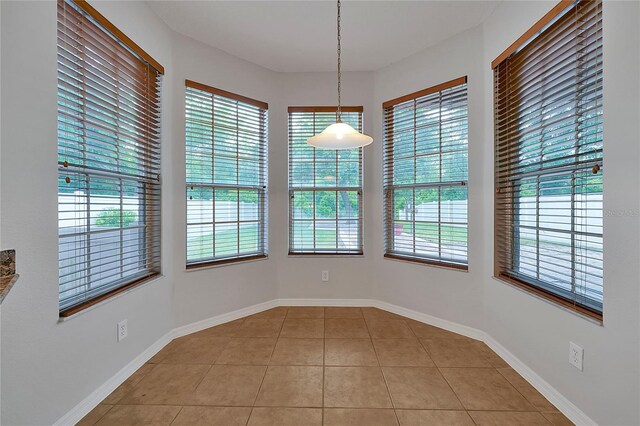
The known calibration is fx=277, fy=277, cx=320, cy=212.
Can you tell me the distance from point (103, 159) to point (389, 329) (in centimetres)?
271

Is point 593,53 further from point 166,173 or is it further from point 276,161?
point 166,173

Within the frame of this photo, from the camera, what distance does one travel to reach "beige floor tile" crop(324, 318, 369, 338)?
2.56 metres

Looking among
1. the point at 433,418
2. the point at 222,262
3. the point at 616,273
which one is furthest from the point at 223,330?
the point at 616,273

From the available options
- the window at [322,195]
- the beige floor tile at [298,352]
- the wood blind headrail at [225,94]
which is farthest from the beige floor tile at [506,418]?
the wood blind headrail at [225,94]

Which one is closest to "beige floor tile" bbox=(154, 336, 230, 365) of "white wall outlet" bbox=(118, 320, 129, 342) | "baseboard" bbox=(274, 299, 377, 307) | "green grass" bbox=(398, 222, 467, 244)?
"white wall outlet" bbox=(118, 320, 129, 342)

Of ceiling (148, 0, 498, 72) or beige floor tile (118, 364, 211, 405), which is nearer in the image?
beige floor tile (118, 364, 211, 405)

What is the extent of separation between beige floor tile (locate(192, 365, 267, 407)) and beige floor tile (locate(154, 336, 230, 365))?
0.19 m

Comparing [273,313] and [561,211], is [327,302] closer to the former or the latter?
[273,313]

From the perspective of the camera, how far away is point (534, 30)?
184 cm

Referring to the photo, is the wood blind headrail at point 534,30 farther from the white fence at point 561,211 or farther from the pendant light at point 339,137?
the pendant light at point 339,137

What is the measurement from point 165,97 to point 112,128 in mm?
672

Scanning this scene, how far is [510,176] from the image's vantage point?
2.15 m

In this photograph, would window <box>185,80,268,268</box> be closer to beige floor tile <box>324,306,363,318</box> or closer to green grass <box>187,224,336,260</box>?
green grass <box>187,224,336,260</box>

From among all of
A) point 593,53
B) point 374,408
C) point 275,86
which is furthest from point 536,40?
point 374,408
